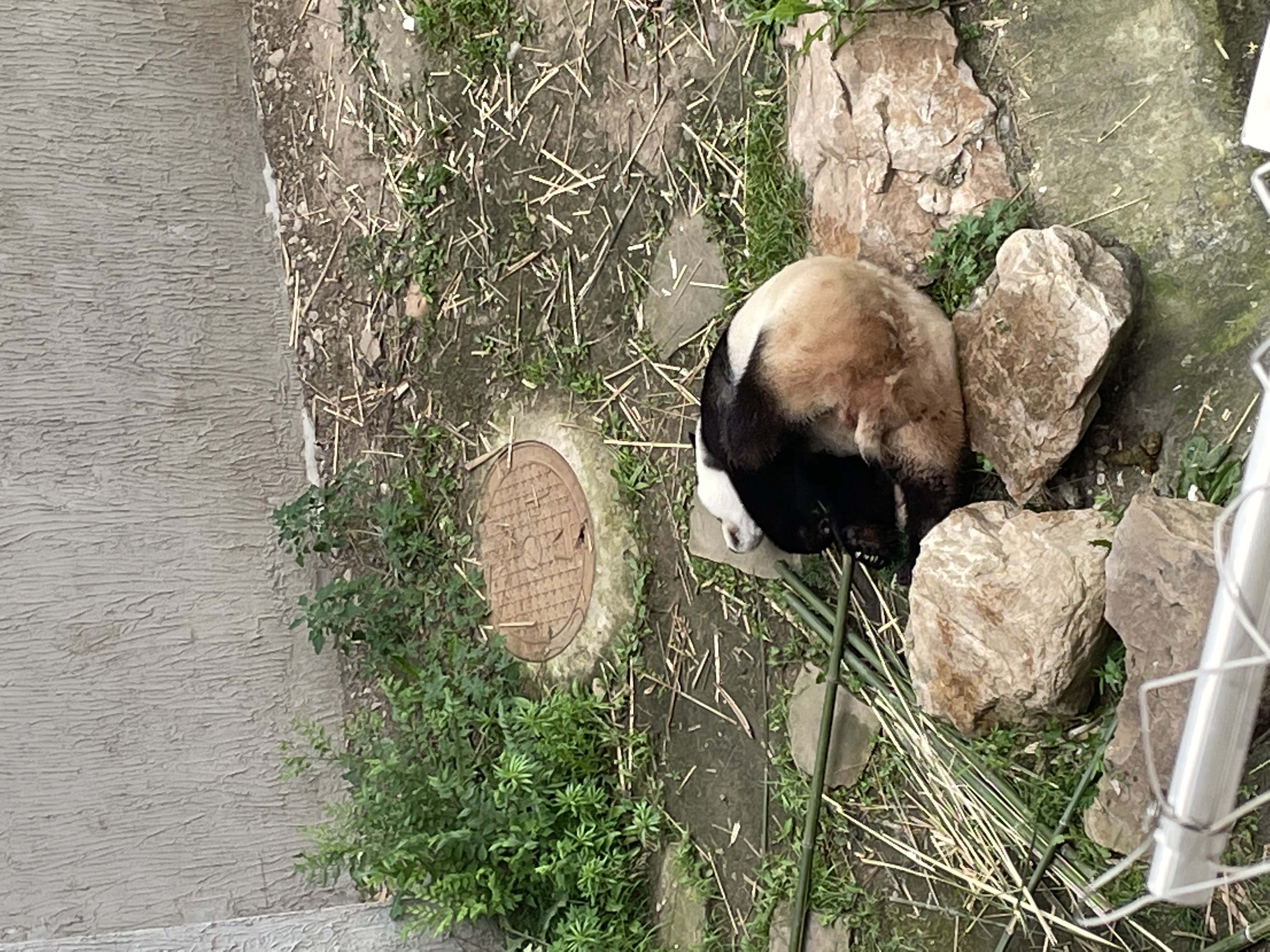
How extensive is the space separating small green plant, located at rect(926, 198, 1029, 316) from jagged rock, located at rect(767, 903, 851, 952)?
6.57 feet

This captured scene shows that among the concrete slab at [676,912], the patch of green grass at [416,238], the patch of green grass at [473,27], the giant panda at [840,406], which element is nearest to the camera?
the giant panda at [840,406]

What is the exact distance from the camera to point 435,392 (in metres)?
4.77

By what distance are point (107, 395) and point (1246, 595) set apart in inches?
190

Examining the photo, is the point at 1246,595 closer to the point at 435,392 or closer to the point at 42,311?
the point at 435,392

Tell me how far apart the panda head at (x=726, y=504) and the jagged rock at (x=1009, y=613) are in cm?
69

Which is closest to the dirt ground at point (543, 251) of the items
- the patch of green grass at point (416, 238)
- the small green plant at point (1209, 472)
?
the patch of green grass at point (416, 238)

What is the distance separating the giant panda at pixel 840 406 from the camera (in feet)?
9.01

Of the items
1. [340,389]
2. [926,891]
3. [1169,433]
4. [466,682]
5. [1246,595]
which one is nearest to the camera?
[1246,595]

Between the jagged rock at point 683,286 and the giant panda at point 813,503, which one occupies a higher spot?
the jagged rock at point 683,286

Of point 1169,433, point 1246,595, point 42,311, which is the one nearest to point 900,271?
point 1169,433

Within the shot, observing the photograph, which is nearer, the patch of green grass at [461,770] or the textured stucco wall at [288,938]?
the textured stucco wall at [288,938]

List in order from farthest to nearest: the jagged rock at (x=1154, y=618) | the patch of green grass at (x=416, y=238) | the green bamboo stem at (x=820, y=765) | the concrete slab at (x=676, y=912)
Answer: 1. the patch of green grass at (x=416, y=238)
2. the concrete slab at (x=676, y=912)
3. the green bamboo stem at (x=820, y=765)
4. the jagged rock at (x=1154, y=618)

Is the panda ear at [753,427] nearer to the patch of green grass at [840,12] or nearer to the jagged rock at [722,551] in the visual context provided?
the jagged rock at [722,551]

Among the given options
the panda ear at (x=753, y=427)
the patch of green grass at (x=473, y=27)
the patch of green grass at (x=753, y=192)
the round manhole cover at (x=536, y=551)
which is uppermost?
the patch of green grass at (x=473, y=27)
